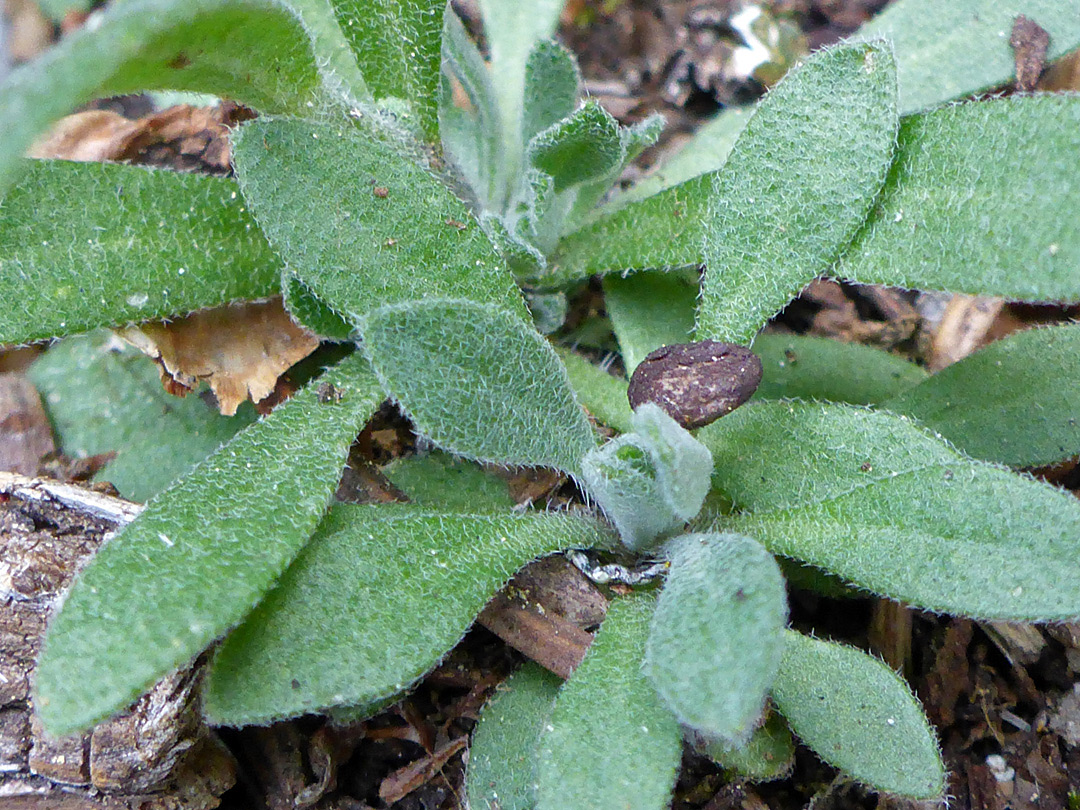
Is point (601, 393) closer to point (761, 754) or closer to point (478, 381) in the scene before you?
point (478, 381)

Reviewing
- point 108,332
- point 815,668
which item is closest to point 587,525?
point 815,668

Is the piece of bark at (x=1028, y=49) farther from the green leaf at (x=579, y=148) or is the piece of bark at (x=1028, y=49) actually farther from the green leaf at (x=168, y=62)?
the green leaf at (x=168, y=62)

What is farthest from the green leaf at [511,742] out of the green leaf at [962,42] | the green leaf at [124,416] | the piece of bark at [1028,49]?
the piece of bark at [1028,49]

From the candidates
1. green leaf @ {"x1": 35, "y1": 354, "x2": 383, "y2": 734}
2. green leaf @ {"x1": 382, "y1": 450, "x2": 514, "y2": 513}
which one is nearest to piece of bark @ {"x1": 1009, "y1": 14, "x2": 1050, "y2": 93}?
green leaf @ {"x1": 382, "y1": 450, "x2": 514, "y2": 513}

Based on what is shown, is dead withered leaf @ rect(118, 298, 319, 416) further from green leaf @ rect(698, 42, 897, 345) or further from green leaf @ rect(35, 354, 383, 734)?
green leaf @ rect(698, 42, 897, 345)

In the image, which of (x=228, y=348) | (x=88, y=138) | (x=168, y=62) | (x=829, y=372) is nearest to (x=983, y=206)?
(x=829, y=372)

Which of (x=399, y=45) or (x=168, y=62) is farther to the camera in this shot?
(x=399, y=45)

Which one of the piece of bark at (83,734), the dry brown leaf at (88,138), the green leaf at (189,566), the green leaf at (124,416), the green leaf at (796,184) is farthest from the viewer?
the dry brown leaf at (88,138)

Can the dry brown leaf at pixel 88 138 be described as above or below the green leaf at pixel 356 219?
above
